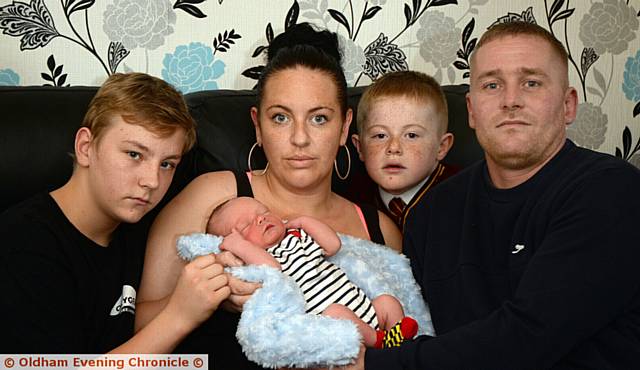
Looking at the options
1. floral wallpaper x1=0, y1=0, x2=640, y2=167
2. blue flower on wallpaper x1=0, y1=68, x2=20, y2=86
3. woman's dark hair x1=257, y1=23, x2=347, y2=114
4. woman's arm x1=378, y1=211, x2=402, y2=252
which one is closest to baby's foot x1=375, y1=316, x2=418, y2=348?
woman's arm x1=378, y1=211, x2=402, y2=252

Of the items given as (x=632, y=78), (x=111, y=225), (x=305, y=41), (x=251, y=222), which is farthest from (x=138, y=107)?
(x=632, y=78)

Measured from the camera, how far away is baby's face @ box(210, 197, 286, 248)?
1731mm

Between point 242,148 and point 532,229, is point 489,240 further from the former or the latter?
point 242,148

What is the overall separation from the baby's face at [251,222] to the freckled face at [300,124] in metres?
0.16

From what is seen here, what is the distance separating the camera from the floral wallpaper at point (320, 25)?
2350mm

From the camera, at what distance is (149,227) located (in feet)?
6.23

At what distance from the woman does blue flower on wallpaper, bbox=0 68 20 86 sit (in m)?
0.84

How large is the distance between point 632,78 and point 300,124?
167 centimetres

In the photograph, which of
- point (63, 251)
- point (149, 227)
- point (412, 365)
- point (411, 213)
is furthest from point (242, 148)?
point (412, 365)

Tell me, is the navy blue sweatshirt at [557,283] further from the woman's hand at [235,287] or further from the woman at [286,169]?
the woman at [286,169]

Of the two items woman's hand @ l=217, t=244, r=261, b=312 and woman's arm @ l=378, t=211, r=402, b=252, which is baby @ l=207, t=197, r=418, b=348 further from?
woman's arm @ l=378, t=211, r=402, b=252

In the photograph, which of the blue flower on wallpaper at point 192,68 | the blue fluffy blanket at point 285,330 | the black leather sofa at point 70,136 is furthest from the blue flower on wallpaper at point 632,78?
the blue fluffy blanket at point 285,330

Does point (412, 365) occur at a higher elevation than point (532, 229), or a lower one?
lower

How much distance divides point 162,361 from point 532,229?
0.89 metres
